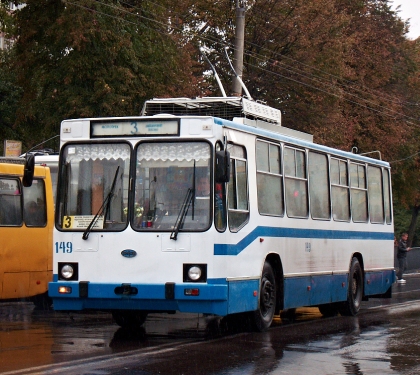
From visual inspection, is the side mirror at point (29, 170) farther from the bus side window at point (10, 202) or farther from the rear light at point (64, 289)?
the bus side window at point (10, 202)

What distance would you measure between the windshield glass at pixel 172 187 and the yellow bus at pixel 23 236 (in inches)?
165

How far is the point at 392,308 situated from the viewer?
18.8m

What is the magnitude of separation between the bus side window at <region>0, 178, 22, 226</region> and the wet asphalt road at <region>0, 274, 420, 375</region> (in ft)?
5.43

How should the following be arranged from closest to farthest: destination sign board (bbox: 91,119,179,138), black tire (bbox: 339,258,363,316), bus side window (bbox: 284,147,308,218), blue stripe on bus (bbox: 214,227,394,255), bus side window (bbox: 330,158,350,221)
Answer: blue stripe on bus (bbox: 214,227,394,255) → destination sign board (bbox: 91,119,179,138) → bus side window (bbox: 284,147,308,218) → bus side window (bbox: 330,158,350,221) → black tire (bbox: 339,258,363,316)

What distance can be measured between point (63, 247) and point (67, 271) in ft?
1.02

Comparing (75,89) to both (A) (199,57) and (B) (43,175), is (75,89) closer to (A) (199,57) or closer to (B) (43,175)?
(B) (43,175)

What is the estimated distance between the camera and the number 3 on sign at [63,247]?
1244 cm

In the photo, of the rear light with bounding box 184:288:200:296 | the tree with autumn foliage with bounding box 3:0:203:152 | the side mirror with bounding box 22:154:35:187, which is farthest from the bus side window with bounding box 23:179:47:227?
the tree with autumn foliage with bounding box 3:0:203:152

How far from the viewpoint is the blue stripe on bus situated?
40.0ft

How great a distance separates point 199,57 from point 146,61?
352 inches

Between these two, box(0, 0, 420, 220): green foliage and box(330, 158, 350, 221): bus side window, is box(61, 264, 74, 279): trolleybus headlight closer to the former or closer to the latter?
box(330, 158, 350, 221): bus side window

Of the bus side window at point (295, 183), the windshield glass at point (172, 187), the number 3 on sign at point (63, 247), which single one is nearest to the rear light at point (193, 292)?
the windshield glass at point (172, 187)

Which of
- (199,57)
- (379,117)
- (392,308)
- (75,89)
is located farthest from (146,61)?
(379,117)

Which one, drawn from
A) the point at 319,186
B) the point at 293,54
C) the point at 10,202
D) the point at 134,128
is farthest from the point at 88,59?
the point at 134,128
